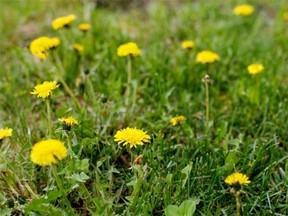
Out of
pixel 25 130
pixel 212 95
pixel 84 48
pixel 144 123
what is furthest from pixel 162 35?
pixel 25 130

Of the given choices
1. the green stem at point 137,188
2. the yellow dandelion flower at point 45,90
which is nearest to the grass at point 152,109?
the green stem at point 137,188

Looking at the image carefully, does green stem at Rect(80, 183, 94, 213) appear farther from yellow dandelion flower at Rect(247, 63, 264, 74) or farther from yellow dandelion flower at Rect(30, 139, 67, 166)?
yellow dandelion flower at Rect(247, 63, 264, 74)

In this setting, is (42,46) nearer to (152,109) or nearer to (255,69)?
(152,109)

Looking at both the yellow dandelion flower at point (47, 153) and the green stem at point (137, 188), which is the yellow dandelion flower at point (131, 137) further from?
the yellow dandelion flower at point (47, 153)

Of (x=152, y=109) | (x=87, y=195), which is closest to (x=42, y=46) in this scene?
(x=152, y=109)

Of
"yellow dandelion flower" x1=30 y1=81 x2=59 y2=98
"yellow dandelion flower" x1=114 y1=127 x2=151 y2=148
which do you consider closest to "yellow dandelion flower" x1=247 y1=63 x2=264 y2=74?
"yellow dandelion flower" x1=114 y1=127 x2=151 y2=148

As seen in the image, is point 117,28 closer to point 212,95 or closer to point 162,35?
point 162,35
